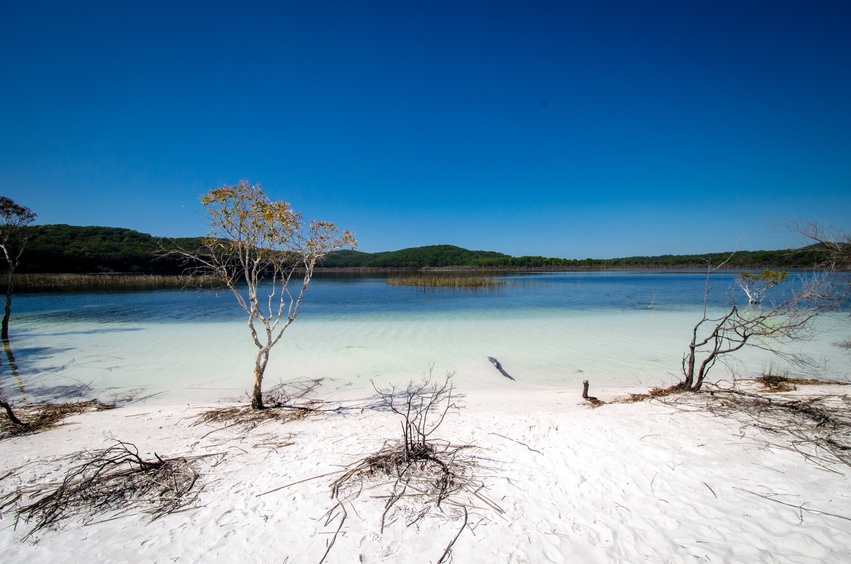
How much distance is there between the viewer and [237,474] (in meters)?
3.10

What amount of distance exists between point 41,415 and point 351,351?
5918 mm

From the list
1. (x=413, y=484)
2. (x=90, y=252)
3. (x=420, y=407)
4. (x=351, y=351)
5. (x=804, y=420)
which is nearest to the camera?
(x=413, y=484)

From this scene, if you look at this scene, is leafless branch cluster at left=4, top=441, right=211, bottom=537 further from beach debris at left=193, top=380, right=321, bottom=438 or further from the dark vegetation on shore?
the dark vegetation on shore

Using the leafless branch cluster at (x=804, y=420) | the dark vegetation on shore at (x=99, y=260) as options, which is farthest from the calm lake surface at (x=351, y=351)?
the dark vegetation on shore at (x=99, y=260)

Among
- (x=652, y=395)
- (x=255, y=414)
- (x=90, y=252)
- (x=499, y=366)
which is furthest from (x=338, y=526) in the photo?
(x=90, y=252)

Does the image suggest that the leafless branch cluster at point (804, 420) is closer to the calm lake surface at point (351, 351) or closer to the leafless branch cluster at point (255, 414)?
the calm lake surface at point (351, 351)

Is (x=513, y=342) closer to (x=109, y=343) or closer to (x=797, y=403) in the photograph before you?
(x=797, y=403)

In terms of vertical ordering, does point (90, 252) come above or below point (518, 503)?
above

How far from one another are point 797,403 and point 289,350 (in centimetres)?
1032

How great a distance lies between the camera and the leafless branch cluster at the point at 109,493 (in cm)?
251

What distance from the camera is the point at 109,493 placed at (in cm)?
271

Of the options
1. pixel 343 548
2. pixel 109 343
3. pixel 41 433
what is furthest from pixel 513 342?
pixel 109 343

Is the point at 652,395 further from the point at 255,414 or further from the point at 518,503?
the point at 255,414

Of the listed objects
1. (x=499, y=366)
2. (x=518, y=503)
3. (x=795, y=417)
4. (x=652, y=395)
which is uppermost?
(x=795, y=417)
